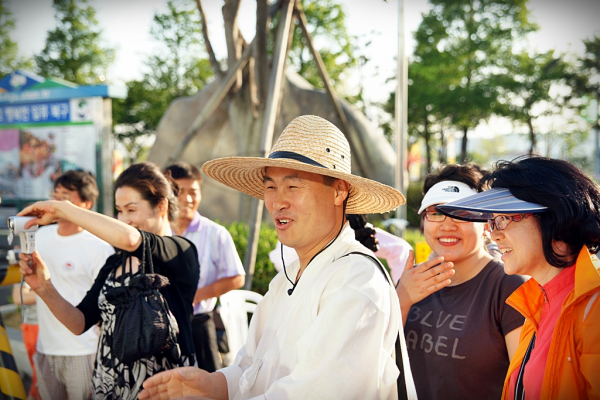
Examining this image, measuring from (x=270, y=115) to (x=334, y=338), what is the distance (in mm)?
4695

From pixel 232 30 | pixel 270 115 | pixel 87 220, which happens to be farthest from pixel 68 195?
pixel 232 30

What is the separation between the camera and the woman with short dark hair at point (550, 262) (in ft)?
4.99

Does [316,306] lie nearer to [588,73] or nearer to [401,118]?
[401,118]

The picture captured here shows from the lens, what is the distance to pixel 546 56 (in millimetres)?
20859

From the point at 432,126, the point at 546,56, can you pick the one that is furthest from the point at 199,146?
the point at 432,126

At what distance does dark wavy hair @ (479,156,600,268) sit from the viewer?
5.43 feet

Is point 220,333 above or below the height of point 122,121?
below

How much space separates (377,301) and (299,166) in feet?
A: 1.87

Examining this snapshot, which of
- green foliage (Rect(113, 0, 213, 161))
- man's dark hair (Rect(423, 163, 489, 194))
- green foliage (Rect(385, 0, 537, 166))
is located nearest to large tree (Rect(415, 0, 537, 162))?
green foliage (Rect(385, 0, 537, 166))

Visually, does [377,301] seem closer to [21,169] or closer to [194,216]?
[194,216]

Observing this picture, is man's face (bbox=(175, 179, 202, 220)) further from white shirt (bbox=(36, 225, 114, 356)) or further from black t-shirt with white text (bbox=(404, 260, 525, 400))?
black t-shirt with white text (bbox=(404, 260, 525, 400))

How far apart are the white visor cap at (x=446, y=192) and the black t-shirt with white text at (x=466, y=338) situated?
36 centimetres

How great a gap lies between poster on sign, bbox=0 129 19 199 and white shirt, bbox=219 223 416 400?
790cm

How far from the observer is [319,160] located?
192 cm
